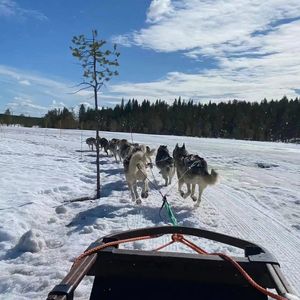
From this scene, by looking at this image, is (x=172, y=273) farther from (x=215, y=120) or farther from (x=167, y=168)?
(x=215, y=120)

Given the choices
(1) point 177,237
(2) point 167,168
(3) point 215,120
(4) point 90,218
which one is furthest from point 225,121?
(1) point 177,237

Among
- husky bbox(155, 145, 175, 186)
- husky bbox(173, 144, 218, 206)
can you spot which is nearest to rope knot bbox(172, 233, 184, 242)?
husky bbox(173, 144, 218, 206)

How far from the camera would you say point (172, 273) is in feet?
10.3

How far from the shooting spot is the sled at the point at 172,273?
3.01 metres

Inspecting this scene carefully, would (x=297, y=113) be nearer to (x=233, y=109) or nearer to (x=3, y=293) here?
(x=233, y=109)

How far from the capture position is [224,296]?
10.5ft

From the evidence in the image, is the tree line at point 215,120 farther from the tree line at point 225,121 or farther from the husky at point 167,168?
the husky at point 167,168

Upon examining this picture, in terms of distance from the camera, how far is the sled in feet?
9.88

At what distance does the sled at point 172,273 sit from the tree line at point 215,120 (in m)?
67.8

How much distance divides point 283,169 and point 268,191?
7.64 m

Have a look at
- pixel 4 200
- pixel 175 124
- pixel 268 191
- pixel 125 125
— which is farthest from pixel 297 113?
pixel 4 200

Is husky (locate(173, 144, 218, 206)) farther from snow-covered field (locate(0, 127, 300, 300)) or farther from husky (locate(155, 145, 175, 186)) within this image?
husky (locate(155, 145, 175, 186))

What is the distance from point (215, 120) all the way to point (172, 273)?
78922 mm

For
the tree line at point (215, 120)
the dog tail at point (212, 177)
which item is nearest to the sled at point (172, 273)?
the dog tail at point (212, 177)
